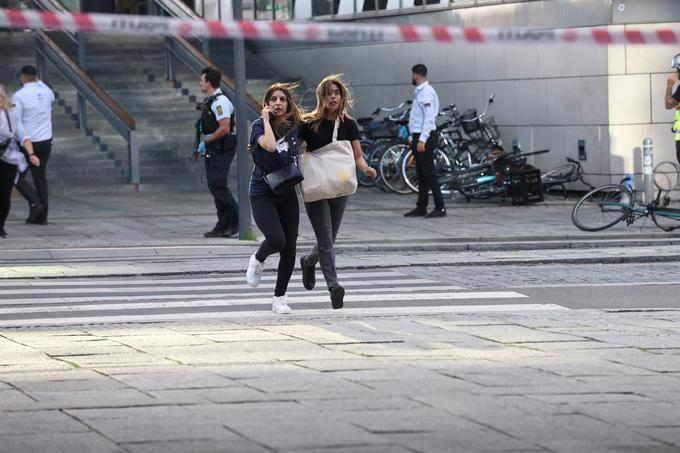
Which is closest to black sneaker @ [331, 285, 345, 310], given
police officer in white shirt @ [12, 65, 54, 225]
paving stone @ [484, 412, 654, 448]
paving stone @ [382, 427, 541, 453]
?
paving stone @ [484, 412, 654, 448]

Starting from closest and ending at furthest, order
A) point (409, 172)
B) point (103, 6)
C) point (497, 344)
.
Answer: point (497, 344)
point (409, 172)
point (103, 6)

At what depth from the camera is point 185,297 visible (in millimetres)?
11680

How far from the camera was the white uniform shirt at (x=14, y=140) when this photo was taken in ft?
56.1

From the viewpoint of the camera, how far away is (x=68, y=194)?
22.5 m

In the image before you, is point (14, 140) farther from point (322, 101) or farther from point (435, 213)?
point (322, 101)

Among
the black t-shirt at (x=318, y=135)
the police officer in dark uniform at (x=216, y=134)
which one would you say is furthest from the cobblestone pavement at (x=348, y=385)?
the police officer in dark uniform at (x=216, y=134)

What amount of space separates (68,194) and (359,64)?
6.14 meters

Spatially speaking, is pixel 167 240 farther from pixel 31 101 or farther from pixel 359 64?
pixel 359 64

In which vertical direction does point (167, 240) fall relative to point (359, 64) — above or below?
below

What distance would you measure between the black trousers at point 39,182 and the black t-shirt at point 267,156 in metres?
7.77

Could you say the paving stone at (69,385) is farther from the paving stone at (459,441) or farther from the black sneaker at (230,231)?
the black sneaker at (230,231)

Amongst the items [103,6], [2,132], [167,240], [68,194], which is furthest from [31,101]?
[103,6]

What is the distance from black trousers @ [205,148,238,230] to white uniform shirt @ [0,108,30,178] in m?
2.35

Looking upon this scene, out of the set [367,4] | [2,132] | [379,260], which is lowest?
[379,260]
